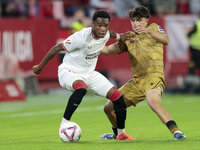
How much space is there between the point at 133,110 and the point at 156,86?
5.10m

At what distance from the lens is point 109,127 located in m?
8.35

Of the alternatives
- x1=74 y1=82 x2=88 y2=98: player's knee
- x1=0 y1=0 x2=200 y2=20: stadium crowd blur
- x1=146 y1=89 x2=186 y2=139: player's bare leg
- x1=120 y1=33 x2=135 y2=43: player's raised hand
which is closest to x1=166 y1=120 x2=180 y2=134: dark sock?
x1=146 y1=89 x2=186 y2=139: player's bare leg

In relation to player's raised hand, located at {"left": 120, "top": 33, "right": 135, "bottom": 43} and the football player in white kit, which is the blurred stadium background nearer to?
player's raised hand, located at {"left": 120, "top": 33, "right": 135, "bottom": 43}

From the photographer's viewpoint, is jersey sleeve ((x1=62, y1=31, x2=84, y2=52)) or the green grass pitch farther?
jersey sleeve ((x1=62, y1=31, x2=84, y2=52))

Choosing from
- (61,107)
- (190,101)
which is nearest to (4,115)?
(61,107)

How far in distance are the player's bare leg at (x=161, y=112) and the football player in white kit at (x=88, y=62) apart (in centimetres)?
46

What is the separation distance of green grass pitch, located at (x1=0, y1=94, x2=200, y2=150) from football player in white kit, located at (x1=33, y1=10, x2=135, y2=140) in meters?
0.63

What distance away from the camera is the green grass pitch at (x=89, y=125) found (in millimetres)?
5824

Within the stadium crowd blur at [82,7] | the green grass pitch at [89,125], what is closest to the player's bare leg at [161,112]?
the green grass pitch at [89,125]

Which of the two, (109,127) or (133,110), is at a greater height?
(109,127)

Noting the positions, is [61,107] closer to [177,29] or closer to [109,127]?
[109,127]

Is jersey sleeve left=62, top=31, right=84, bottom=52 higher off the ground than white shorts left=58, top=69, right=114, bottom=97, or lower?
higher

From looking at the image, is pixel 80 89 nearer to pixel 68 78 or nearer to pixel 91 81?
pixel 68 78

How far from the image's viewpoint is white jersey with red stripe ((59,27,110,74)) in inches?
250
